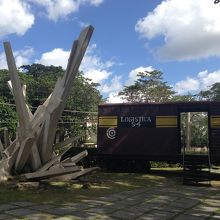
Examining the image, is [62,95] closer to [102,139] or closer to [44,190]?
[44,190]

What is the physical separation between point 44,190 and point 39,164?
66.7 inches

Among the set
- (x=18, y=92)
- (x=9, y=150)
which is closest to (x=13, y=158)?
(x=9, y=150)

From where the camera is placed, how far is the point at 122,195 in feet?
37.4

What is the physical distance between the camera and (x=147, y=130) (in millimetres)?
18734

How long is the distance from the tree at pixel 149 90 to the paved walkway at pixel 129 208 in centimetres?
3807

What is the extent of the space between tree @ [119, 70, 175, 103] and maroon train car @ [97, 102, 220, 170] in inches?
1172

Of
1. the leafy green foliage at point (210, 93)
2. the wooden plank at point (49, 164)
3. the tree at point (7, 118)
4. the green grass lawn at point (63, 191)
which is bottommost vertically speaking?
the green grass lawn at point (63, 191)

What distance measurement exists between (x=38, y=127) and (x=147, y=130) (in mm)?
6993

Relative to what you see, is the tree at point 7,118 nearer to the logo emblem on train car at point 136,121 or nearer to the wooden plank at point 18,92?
the logo emblem on train car at point 136,121

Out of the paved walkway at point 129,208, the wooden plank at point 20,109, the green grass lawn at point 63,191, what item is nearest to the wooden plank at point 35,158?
the wooden plank at point 20,109

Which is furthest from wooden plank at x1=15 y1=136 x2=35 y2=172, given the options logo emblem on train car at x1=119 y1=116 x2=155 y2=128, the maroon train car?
logo emblem on train car at x1=119 y1=116 x2=155 y2=128

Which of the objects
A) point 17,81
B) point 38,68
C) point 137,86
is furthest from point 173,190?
point 38,68

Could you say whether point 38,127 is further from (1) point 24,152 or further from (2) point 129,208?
(2) point 129,208

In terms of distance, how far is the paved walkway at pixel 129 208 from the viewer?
8.16 metres
